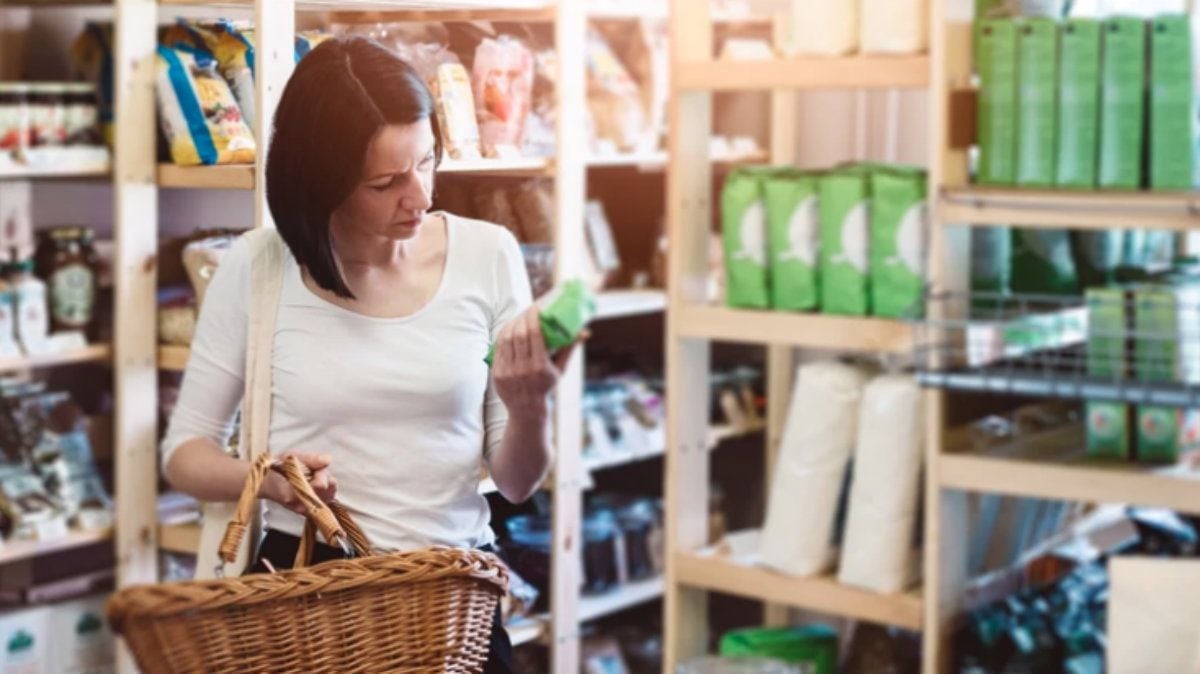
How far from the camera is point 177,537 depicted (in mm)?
3064

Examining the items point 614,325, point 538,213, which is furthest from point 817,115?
point 538,213

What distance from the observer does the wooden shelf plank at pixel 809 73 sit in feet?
9.73

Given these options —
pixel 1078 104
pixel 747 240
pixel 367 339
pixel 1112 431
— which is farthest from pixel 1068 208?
pixel 367 339

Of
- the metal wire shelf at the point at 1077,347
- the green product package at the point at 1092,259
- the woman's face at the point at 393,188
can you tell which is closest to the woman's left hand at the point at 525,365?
the woman's face at the point at 393,188

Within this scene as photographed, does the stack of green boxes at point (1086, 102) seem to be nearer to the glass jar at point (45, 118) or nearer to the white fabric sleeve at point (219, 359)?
the glass jar at point (45, 118)

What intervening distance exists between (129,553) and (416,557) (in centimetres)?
198

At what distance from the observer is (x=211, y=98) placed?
1.73 meters

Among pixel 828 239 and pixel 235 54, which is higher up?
pixel 235 54

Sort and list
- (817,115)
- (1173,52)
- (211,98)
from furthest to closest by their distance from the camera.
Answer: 1. (817,115)
2. (1173,52)
3. (211,98)

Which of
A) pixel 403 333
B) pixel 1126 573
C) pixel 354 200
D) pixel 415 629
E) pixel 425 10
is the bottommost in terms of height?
pixel 1126 573

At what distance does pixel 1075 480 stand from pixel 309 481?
5.97 feet

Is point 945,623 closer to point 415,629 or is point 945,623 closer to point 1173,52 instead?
point 1173,52

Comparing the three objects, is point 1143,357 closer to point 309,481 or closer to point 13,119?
point 309,481

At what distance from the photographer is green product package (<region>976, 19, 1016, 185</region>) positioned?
2879mm
